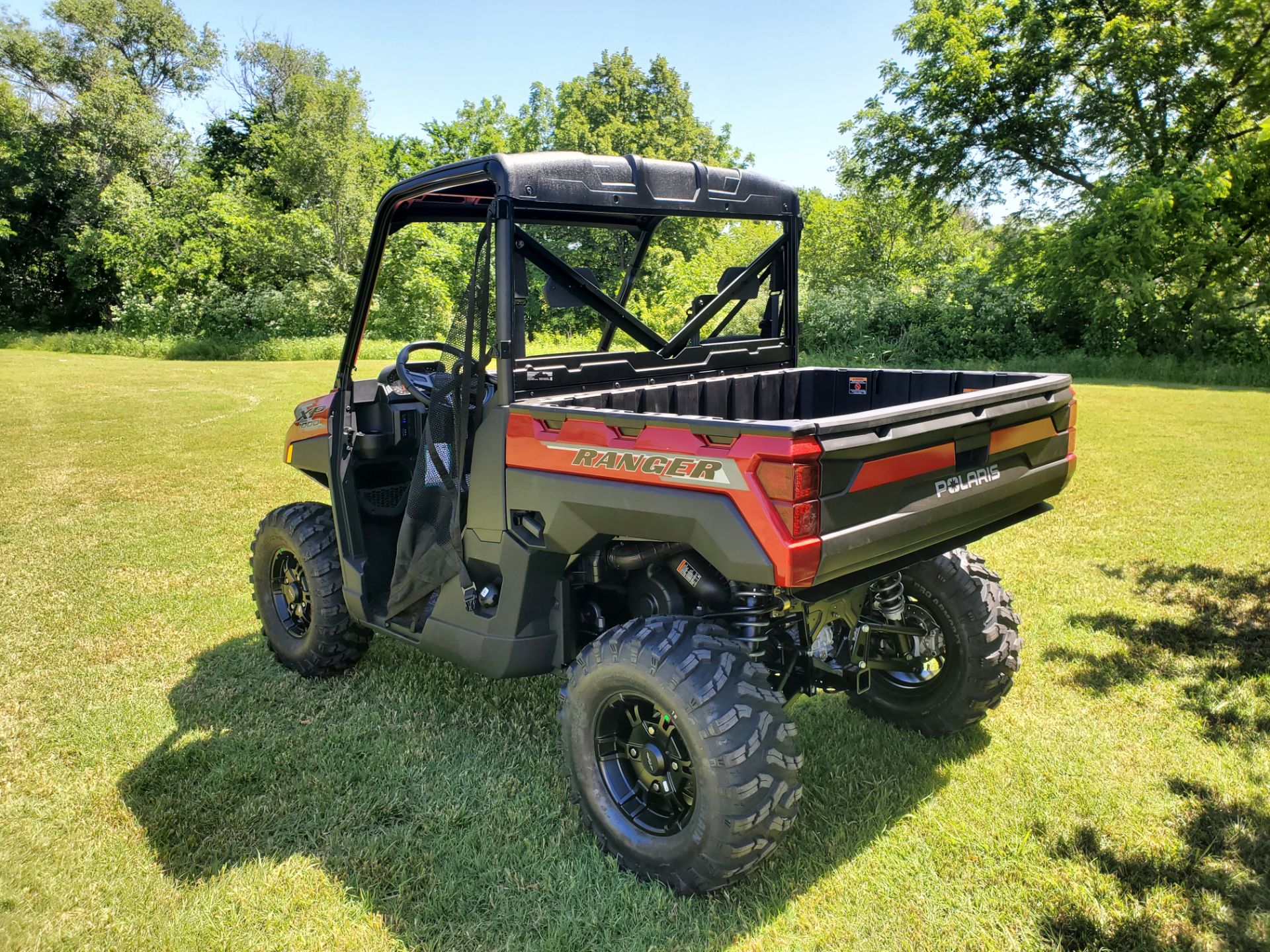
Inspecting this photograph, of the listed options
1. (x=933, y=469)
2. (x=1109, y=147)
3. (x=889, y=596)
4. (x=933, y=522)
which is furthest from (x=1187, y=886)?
(x=1109, y=147)

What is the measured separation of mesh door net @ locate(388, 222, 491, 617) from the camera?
3074 millimetres

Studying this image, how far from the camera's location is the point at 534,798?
3.31 metres

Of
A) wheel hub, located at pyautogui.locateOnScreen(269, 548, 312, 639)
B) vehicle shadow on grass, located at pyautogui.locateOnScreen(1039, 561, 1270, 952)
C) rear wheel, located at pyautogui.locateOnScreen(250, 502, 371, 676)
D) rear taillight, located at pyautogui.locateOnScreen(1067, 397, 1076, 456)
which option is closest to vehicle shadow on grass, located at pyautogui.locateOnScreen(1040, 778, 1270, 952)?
vehicle shadow on grass, located at pyautogui.locateOnScreen(1039, 561, 1270, 952)

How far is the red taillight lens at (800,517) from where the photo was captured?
7.55 feet

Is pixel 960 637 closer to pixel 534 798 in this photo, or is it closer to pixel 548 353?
pixel 534 798

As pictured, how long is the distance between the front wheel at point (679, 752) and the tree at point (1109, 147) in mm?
20670

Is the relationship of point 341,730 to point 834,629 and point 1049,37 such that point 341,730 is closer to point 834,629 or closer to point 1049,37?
point 834,629

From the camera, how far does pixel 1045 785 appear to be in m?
3.35

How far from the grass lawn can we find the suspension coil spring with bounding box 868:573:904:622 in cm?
67

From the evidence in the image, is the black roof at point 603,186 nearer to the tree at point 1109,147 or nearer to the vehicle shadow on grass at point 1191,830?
the vehicle shadow on grass at point 1191,830

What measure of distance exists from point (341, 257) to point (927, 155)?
2333 centimetres

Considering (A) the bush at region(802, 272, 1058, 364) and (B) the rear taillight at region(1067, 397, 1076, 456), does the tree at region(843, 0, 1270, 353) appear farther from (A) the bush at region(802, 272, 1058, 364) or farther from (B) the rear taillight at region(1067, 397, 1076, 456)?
(B) the rear taillight at region(1067, 397, 1076, 456)

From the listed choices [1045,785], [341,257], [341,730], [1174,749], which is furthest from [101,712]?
[341,257]

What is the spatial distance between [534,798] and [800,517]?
1.72 meters
